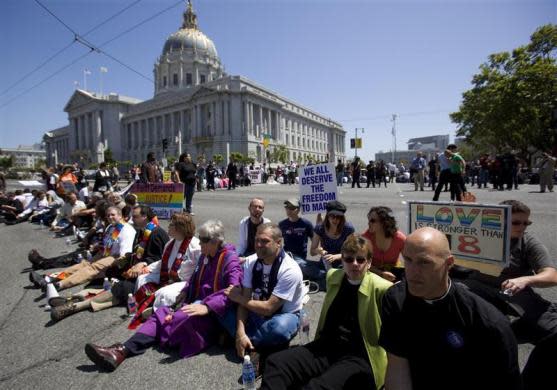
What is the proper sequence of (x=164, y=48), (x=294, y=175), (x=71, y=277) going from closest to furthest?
(x=71, y=277) → (x=294, y=175) → (x=164, y=48)

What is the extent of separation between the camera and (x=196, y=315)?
354cm

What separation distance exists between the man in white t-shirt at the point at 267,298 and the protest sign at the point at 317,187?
10.8 ft

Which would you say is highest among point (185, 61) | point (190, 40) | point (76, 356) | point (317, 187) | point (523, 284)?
point (190, 40)

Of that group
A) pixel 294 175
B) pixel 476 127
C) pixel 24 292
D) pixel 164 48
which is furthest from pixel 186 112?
pixel 24 292

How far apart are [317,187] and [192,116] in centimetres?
7982

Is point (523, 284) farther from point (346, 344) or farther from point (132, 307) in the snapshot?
point (132, 307)

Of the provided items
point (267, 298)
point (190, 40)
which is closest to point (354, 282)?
point (267, 298)

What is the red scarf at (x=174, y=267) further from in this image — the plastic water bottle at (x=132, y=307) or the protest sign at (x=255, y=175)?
the protest sign at (x=255, y=175)

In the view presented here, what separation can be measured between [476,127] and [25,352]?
135 ft

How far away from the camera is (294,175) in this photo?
31.8m

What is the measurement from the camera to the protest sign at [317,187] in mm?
6684

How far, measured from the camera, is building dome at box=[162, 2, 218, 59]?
9475 cm

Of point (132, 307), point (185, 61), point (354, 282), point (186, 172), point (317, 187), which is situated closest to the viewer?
point (354, 282)

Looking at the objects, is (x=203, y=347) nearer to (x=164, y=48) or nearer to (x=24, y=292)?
(x=24, y=292)
